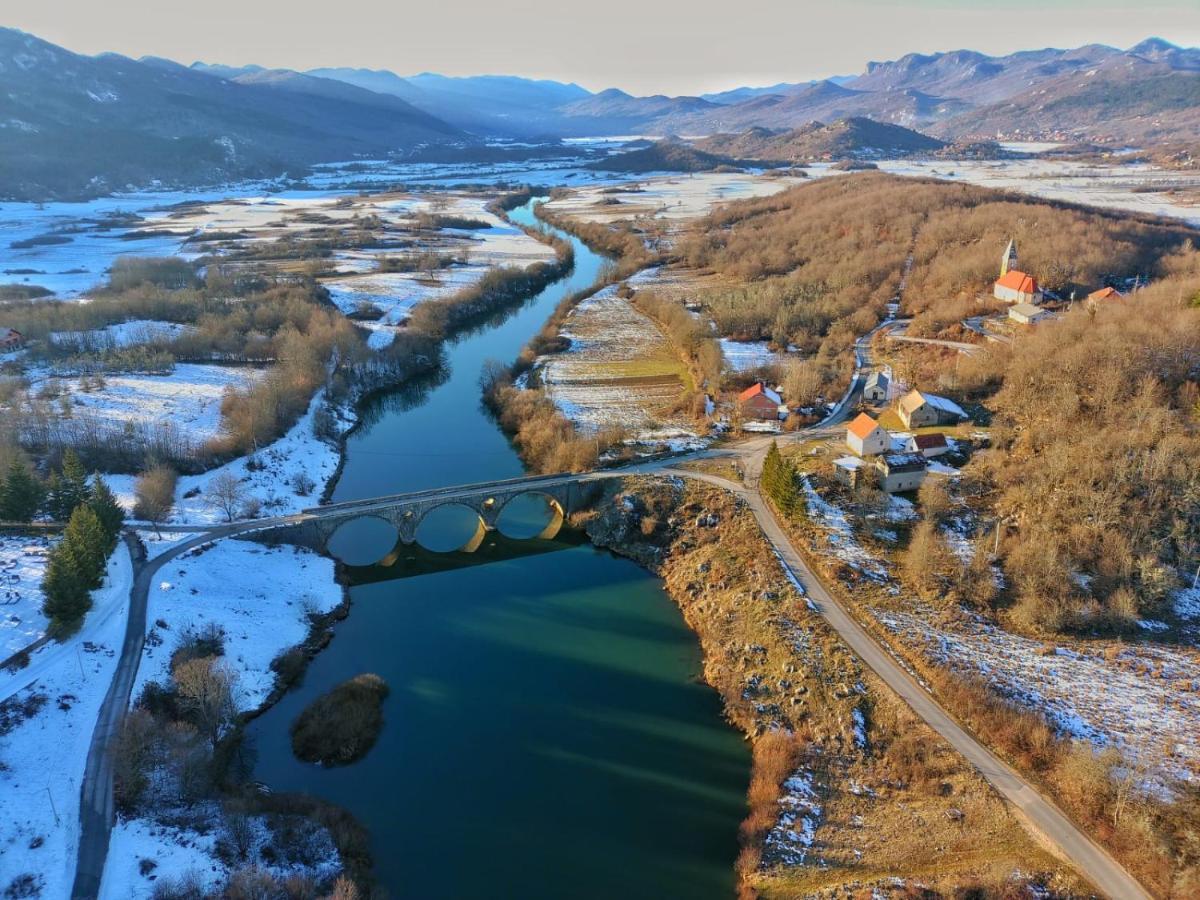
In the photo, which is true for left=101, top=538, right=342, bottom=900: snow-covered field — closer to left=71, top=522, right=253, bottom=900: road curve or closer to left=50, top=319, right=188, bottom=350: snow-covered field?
left=71, top=522, right=253, bottom=900: road curve

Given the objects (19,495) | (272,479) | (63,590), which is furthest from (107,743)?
(272,479)

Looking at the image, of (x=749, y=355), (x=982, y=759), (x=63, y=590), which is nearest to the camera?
(x=982, y=759)

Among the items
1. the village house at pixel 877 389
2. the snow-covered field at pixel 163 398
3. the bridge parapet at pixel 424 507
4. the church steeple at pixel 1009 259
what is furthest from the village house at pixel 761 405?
the snow-covered field at pixel 163 398

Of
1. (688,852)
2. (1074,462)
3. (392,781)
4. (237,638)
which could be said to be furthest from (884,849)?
(237,638)

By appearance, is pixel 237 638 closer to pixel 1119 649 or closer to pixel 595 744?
pixel 595 744

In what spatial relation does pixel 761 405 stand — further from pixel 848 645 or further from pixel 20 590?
pixel 20 590

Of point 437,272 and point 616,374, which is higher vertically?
point 437,272

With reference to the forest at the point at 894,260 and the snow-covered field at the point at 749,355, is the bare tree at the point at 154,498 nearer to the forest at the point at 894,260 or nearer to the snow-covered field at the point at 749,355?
the forest at the point at 894,260
